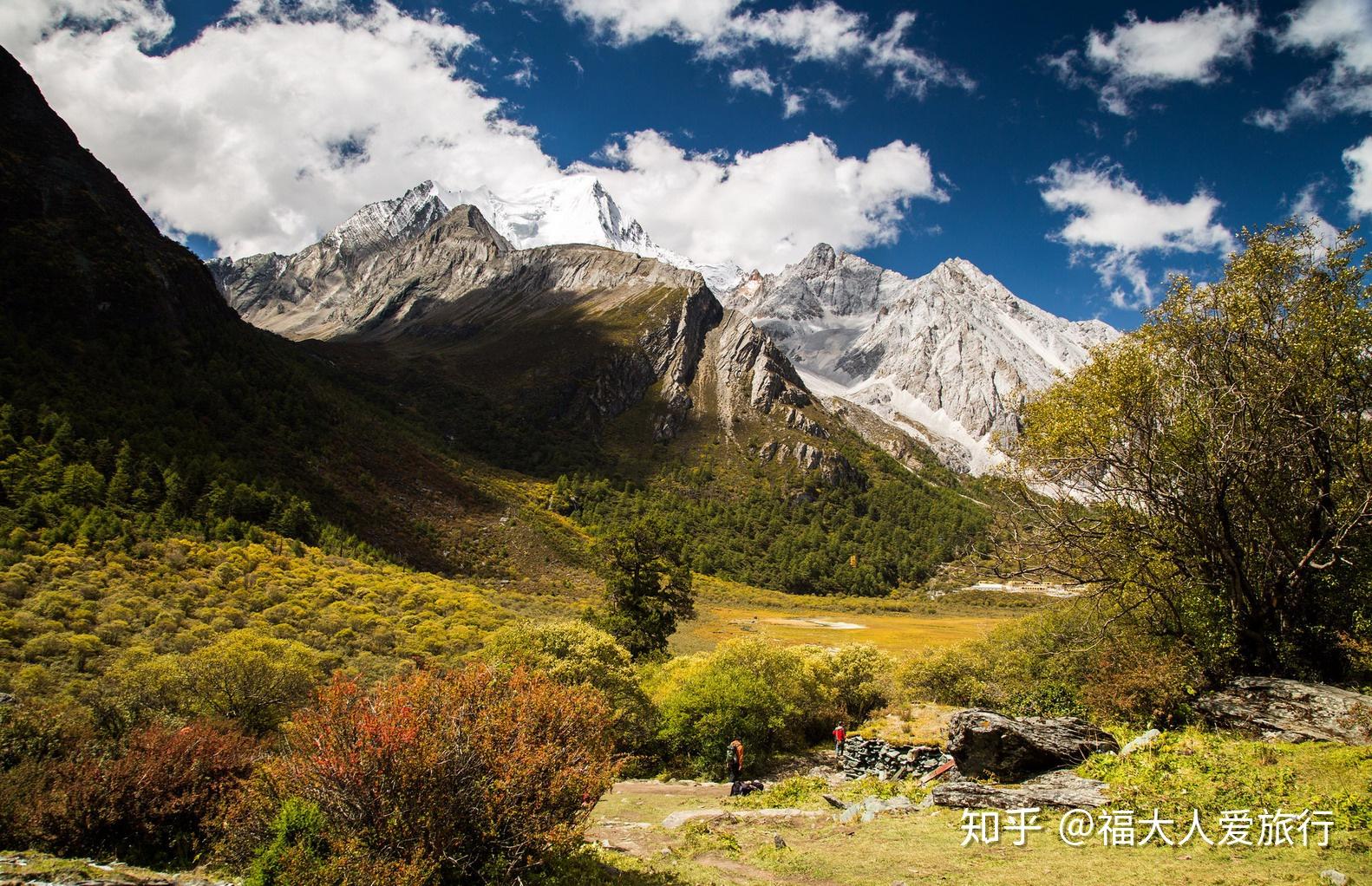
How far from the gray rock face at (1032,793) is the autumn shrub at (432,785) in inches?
443

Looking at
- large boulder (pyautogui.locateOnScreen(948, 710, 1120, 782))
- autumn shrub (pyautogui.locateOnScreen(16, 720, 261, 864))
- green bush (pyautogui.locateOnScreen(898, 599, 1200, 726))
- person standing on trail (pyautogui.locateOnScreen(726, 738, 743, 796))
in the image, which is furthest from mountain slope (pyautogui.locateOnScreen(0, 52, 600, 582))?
green bush (pyautogui.locateOnScreen(898, 599, 1200, 726))

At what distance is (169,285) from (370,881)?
121100mm

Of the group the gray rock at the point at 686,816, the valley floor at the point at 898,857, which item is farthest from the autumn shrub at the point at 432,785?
the gray rock at the point at 686,816

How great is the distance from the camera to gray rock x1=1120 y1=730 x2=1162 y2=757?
684 inches

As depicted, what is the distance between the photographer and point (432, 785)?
10.3 meters

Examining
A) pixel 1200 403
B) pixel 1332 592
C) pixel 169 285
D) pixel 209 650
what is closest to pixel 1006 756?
pixel 1332 592

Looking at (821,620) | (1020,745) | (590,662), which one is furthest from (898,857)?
(821,620)

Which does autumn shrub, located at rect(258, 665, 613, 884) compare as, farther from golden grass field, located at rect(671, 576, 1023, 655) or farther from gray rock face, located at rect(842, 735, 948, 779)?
golden grass field, located at rect(671, 576, 1023, 655)

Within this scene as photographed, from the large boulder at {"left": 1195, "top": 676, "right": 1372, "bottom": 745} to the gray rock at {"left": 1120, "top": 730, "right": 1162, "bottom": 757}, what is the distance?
2.18 m

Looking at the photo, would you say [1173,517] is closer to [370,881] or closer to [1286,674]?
[1286,674]

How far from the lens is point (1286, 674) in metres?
19.1

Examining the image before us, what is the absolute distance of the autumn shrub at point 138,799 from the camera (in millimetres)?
13359

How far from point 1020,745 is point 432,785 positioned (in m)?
17.4

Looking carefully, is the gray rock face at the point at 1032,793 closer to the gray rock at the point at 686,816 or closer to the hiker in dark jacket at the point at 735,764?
the gray rock at the point at 686,816
